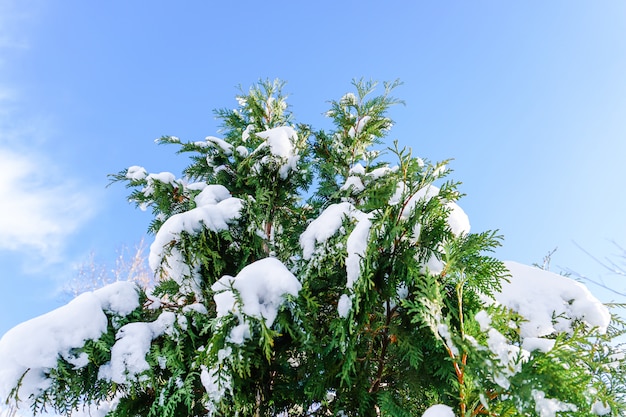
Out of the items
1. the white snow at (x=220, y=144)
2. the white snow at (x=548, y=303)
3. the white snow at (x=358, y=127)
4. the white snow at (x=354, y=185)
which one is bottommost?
the white snow at (x=548, y=303)

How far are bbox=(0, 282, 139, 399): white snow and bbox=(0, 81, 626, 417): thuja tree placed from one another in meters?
0.01

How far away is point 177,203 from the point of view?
489 centimetres

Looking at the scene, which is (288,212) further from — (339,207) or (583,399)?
Answer: (583,399)

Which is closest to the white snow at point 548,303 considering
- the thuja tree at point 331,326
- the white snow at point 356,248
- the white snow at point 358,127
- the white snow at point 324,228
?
the thuja tree at point 331,326

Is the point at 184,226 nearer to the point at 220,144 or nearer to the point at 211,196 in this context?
the point at 211,196

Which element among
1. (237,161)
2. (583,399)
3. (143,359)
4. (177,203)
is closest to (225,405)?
(143,359)

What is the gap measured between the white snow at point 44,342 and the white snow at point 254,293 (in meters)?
1.18

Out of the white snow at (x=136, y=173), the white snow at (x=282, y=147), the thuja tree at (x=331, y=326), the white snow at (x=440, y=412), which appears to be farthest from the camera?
the white snow at (x=136, y=173)

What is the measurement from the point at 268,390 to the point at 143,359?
3.88 feet

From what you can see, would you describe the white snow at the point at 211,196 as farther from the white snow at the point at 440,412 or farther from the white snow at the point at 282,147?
the white snow at the point at 440,412

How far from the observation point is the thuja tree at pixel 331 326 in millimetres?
2395

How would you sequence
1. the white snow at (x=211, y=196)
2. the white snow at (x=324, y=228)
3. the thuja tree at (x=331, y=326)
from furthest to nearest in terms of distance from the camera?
1. the white snow at (x=211, y=196)
2. the white snow at (x=324, y=228)
3. the thuja tree at (x=331, y=326)

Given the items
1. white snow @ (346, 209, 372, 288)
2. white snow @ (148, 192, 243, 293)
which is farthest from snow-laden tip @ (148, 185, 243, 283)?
white snow @ (346, 209, 372, 288)

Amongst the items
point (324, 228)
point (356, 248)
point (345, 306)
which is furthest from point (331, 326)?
point (324, 228)
